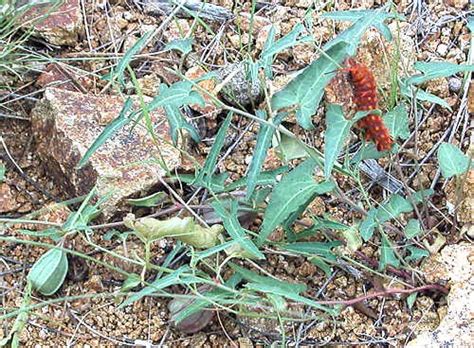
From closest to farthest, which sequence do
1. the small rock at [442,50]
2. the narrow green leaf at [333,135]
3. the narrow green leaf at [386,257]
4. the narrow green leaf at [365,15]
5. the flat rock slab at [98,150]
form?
the narrow green leaf at [333,135], the narrow green leaf at [365,15], the narrow green leaf at [386,257], the flat rock slab at [98,150], the small rock at [442,50]

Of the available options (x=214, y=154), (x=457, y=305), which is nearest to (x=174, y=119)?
(x=214, y=154)

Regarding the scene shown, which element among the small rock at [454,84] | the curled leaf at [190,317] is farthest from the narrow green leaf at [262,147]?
the small rock at [454,84]

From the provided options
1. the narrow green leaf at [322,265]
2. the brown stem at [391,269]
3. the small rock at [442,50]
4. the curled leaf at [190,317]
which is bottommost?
the curled leaf at [190,317]

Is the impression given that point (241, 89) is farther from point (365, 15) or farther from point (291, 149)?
point (365, 15)

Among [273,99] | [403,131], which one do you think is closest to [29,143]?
[273,99]

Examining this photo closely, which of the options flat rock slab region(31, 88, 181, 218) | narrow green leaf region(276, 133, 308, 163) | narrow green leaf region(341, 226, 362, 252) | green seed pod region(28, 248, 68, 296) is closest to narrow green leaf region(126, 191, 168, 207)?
flat rock slab region(31, 88, 181, 218)

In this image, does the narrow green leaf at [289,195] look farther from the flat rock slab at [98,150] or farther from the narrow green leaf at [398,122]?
the flat rock slab at [98,150]

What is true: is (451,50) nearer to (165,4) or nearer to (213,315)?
(165,4)
